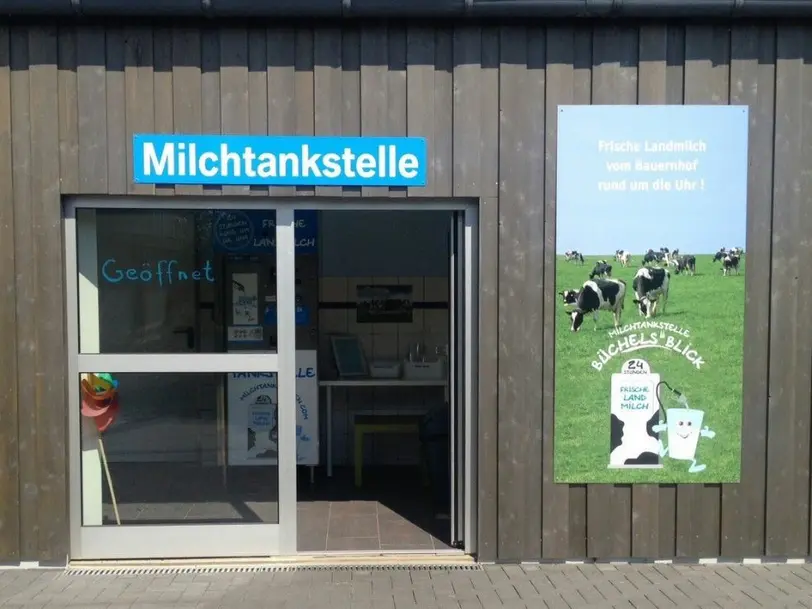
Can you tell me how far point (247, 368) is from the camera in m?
5.14

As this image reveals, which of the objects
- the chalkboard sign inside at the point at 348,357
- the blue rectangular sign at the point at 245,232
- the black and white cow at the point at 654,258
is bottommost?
the chalkboard sign inside at the point at 348,357

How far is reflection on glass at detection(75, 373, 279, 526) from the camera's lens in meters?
5.22

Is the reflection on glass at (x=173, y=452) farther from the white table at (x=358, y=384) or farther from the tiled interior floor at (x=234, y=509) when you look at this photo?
the white table at (x=358, y=384)

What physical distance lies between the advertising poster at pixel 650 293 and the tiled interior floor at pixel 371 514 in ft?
4.14

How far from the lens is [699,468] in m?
5.16

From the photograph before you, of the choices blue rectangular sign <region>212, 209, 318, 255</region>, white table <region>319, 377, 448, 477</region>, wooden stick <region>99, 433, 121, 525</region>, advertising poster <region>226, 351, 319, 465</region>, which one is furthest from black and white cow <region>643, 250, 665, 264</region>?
wooden stick <region>99, 433, 121, 525</region>

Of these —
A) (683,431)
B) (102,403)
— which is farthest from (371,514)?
(683,431)

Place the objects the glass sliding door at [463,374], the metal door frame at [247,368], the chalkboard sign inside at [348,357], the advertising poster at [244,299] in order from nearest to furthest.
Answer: the metal door frame at [247,368] < the glass sliding door at [463,374] < the advertising poster at [244,299] < the chalkboard sign inside at [348,357]

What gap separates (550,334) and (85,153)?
3.11m

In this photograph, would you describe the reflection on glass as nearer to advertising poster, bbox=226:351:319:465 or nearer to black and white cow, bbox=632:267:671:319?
advertising poster, bbox=226:351:319:465

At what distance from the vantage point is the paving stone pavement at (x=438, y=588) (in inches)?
177

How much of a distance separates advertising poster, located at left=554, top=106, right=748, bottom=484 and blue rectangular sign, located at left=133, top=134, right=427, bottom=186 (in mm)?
1069

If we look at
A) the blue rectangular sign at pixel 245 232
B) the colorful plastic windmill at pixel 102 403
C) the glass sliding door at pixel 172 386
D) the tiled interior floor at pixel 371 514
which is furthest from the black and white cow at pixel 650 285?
the colorful plastic windmill at pixel 102 403

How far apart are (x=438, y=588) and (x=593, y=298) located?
202 centimetres
